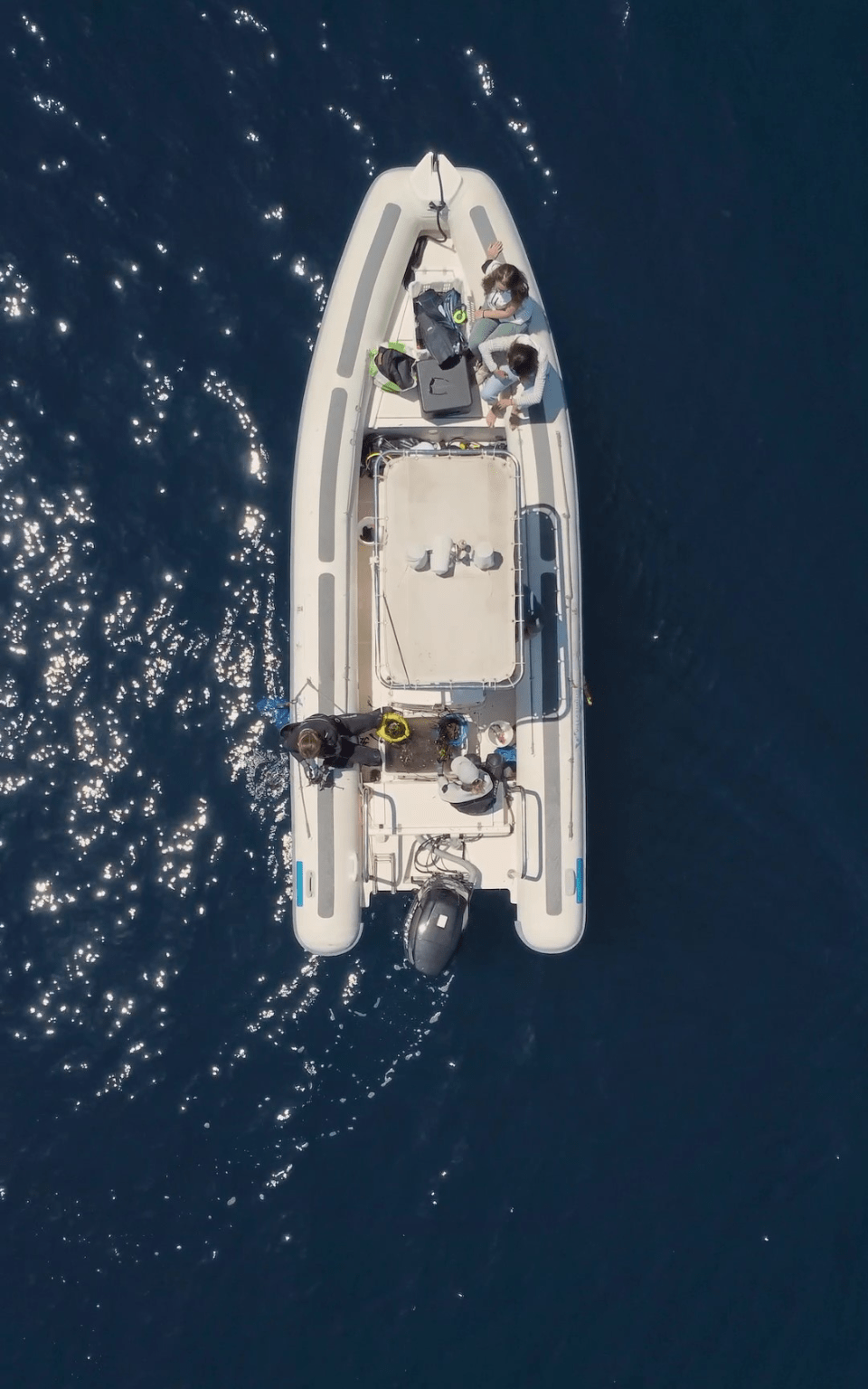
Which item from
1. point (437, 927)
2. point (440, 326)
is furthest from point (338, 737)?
point (440, 326)

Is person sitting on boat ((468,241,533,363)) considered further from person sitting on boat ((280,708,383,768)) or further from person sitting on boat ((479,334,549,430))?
person sitting on boat ((280,708,383,768))

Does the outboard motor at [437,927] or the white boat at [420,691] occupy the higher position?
the white boat at [420,691]

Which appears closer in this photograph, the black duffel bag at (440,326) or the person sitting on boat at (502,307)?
Answer: the person sitting on boat at (502,307)

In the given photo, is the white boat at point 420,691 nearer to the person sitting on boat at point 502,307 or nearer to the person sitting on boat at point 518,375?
the person sitting on boat at point 518,375

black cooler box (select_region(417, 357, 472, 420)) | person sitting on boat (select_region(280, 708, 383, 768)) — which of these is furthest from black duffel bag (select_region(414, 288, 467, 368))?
person sitting on boat (select_region(280, 708, 383, 768))

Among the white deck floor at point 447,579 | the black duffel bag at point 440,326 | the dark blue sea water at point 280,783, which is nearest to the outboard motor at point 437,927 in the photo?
the dark blue sea water at point 280,783

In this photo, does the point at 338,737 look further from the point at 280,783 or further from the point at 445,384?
the point at 445,384

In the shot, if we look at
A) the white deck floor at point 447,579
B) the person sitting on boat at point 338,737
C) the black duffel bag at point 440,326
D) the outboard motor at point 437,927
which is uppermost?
the black duffel bag at point 440,326
